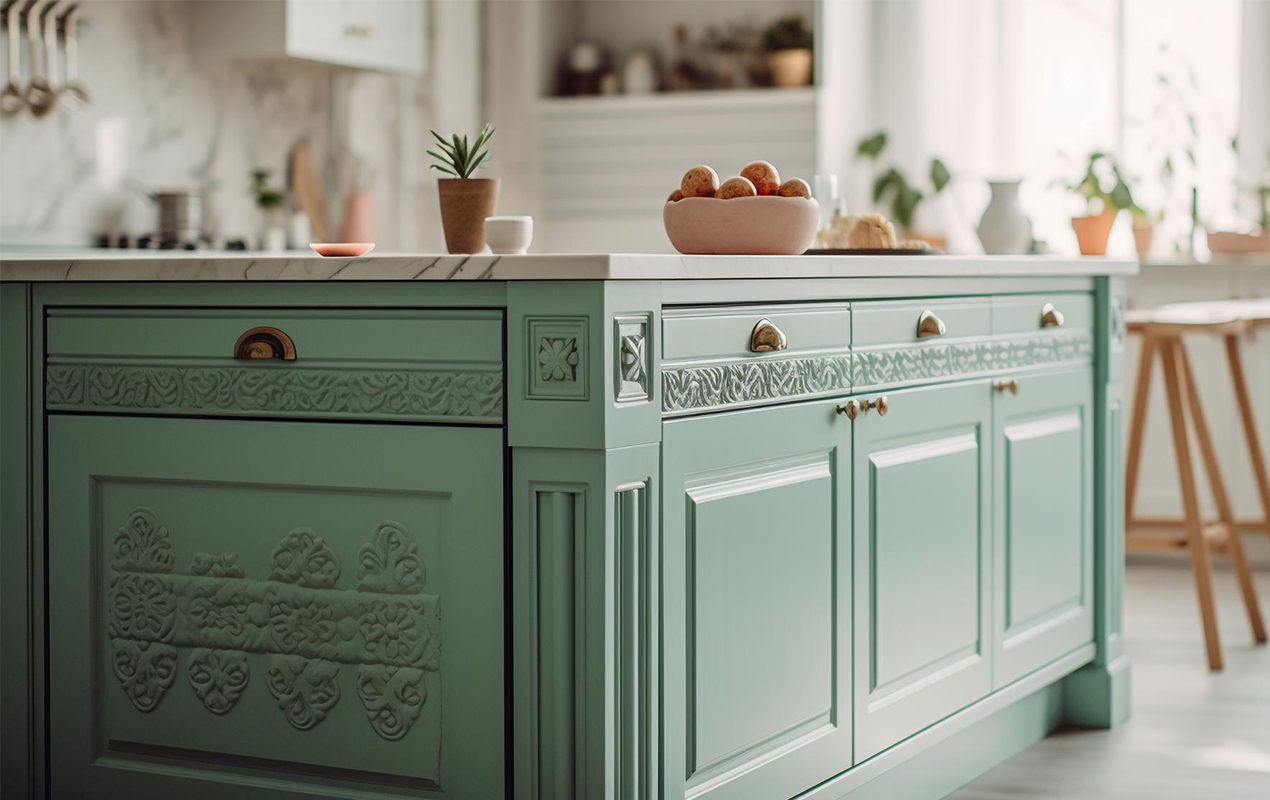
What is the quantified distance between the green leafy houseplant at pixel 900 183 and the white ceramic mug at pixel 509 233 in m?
3.43

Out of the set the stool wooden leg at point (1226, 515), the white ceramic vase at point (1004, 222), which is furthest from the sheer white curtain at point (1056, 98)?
the white ceramic vase at point (1004, 222)

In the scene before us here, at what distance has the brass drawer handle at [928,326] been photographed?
101 inches

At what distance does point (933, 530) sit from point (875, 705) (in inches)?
12.9

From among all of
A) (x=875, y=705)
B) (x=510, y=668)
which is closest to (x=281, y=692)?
(x=510, y=668)

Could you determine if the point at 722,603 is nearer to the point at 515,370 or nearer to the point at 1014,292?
the point at 515,370

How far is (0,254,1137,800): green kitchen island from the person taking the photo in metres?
1.86

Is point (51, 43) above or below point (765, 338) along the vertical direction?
above

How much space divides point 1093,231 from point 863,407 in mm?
1479

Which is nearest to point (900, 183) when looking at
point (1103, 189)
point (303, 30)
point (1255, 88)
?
point (1103, 189)

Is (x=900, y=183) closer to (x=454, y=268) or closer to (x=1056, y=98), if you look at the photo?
(x=1056, y=98)

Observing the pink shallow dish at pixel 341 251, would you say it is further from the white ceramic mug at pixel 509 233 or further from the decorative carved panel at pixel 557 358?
the decorative carved panel at pixel 557 358

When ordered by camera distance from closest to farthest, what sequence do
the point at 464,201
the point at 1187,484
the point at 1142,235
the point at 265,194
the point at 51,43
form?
the point at 464,201, the point at 1187,484, the point at 51,43, the point at 265,194, the point at 1142,235

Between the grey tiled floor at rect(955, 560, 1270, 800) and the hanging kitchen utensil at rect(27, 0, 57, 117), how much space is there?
2745mm

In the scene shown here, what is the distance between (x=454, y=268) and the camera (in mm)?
1874
